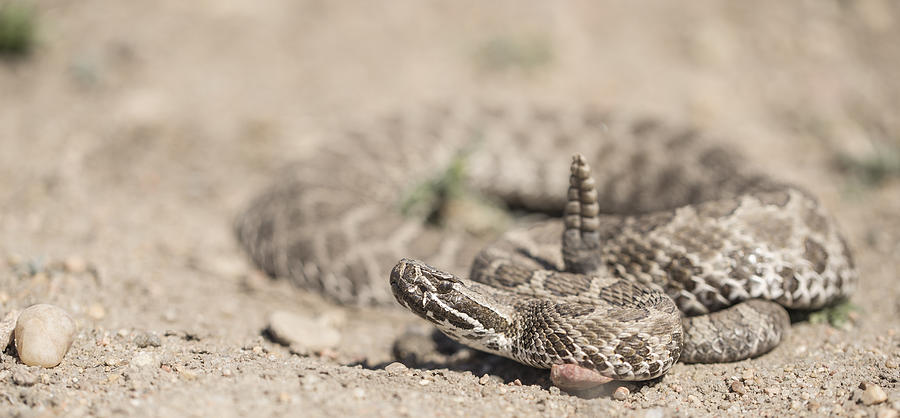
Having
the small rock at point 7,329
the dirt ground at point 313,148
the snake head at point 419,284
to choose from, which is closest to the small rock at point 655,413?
the dirt ground at point 313,148

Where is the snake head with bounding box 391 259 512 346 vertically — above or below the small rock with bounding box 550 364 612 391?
above

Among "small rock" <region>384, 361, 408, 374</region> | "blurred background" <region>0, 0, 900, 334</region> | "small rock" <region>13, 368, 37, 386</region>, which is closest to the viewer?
"small rock" <region>13, 368, 37, 386</region>

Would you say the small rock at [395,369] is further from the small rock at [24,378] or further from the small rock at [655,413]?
the small rock at [24,378]

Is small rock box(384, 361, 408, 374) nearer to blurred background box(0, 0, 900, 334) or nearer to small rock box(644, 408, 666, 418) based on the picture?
small rock box(644, 408, 666, 418)

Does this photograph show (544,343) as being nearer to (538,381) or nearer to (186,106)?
(538,381)

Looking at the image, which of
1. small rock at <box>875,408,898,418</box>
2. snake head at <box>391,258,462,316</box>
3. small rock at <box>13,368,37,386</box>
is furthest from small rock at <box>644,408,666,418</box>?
small rock at <box>13,368,37,386</box>

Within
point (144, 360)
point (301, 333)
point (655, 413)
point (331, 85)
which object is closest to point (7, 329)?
point (144, 360)

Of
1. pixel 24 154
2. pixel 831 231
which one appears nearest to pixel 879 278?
pixel 831 231
